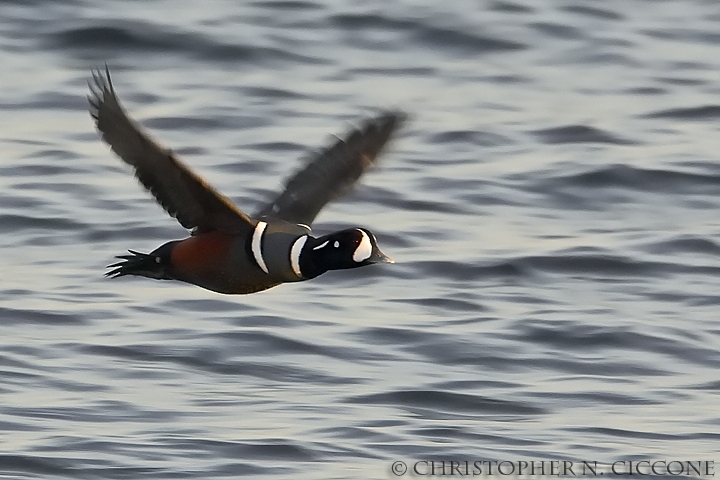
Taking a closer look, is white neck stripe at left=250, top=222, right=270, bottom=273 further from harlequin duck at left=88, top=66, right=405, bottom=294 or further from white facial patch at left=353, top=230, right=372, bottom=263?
white facial patch at left=353, top=230, right=372, bottom=263

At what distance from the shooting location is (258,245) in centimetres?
706

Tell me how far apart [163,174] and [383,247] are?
4.37m

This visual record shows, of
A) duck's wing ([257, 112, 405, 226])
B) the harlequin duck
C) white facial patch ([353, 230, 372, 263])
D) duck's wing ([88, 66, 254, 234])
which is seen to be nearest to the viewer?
duck's wing ([88, 66, 254, 234])

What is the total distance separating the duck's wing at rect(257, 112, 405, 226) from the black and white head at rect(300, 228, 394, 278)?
2.20ft

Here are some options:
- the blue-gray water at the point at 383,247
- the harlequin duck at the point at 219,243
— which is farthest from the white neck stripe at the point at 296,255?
the blue-gray water at the point at 383,247

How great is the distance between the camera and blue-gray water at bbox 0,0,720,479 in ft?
28.0

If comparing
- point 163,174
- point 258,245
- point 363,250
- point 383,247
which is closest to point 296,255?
point 258,245

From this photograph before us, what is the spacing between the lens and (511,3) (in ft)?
58.7

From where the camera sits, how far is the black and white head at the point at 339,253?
6992 millimetres

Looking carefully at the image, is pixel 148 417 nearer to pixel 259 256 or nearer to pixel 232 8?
pixel 259 256

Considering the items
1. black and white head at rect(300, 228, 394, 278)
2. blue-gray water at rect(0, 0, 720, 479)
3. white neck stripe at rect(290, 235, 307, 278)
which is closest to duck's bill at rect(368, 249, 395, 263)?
black and white head at rect(300, 228, 394, 278)

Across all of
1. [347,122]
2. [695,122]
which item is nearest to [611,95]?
[695,122]

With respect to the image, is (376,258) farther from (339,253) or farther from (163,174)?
(163,174)

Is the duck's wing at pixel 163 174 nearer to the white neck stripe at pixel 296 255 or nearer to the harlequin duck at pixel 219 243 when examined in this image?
the harlequin duck at pixel 219 243
